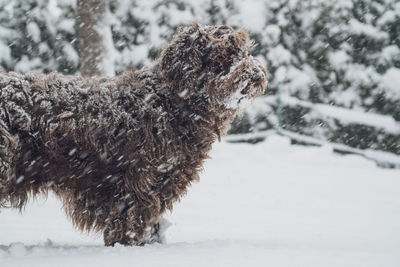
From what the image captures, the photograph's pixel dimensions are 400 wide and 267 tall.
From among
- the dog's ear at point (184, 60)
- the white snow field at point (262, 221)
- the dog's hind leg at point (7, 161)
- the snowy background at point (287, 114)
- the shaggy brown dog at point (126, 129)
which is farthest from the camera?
the snowy background at point (287, 114)

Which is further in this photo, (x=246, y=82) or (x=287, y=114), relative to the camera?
(x=287, y=114)

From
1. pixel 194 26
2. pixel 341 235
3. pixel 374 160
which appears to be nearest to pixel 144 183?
pixel 194 26

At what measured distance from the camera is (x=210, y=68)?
4.04 metres

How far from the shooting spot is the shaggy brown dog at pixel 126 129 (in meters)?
Result: 3.52

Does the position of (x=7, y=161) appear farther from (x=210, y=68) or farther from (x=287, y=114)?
(x=287, y=114)

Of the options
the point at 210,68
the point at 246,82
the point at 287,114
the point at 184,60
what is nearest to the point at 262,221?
the point at 246,82

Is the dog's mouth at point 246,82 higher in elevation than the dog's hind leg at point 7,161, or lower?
higher

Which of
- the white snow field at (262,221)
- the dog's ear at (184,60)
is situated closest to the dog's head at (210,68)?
the dog's ear at (184,60)

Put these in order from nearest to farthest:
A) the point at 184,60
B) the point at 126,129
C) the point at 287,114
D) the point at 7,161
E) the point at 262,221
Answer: the point at 7,161
the point at 126,129
the point at 184,60
the point at 262,221
the point at 287,114

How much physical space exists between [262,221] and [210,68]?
2.06 m

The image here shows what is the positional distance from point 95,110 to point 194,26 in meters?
1.18

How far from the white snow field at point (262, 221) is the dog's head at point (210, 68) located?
1285mm

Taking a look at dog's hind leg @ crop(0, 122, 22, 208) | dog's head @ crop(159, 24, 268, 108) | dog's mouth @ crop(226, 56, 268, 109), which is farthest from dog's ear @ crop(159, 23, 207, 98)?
dog's hind leg @ crop(0, 122, 22, 208)

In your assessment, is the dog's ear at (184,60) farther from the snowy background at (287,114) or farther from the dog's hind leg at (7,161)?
the snowy background at (287,114)
